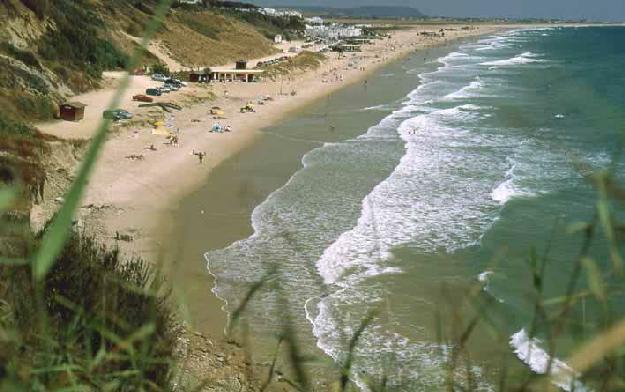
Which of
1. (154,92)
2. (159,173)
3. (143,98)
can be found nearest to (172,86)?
(154,92)

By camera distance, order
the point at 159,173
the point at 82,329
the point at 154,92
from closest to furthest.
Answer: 1. the point at 82,329
2. the point at 159,173
3. the point at 154,92

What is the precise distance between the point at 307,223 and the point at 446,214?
11.4 feet

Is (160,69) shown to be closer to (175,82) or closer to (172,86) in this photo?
(175,82)

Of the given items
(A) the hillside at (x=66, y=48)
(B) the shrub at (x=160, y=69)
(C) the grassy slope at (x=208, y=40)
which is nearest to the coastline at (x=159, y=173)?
(A) the hillside at (x=66, y=48)

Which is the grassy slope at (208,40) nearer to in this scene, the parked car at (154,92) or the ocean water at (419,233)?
the parked car at (154,92)

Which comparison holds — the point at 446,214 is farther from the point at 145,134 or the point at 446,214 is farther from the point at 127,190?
the point at 145,134

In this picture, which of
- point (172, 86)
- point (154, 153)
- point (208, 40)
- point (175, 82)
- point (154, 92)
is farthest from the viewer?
point (208, 40)

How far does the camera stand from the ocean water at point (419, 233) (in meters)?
4.77

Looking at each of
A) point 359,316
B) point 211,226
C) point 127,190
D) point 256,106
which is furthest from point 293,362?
point 256,106

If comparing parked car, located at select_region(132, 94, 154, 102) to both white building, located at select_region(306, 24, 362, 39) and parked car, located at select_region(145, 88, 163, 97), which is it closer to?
parked car, located at select_region(145, 88, 163, 97)

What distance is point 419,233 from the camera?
16062 millimetres

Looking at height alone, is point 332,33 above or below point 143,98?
below

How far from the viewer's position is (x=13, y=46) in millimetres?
30422

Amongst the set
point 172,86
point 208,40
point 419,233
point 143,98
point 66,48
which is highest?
point 66,48
